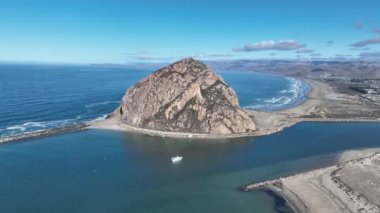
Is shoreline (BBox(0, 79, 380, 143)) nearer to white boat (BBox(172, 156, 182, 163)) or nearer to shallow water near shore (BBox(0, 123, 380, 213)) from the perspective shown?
shallow water near shore (BBox(0, 123, 380, 213))

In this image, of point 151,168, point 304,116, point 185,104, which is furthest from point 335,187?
point 304,116

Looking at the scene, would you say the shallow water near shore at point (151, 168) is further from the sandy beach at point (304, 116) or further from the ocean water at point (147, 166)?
the sandy beach at point (304, 116)

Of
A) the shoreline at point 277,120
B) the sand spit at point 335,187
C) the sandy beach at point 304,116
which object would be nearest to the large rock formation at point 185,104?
the shoreline at point 277,120

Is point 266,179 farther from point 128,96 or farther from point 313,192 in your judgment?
point 128,96

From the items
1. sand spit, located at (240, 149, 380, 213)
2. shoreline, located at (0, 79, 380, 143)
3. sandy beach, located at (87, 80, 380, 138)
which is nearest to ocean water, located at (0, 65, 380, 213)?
sand spit, located at (240, 149, 380, 213)

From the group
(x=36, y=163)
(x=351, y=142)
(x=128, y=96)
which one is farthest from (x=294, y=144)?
(x=36, y=163)

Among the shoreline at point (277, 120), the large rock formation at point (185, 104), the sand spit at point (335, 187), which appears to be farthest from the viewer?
the large rock formation at point (185, 104)
